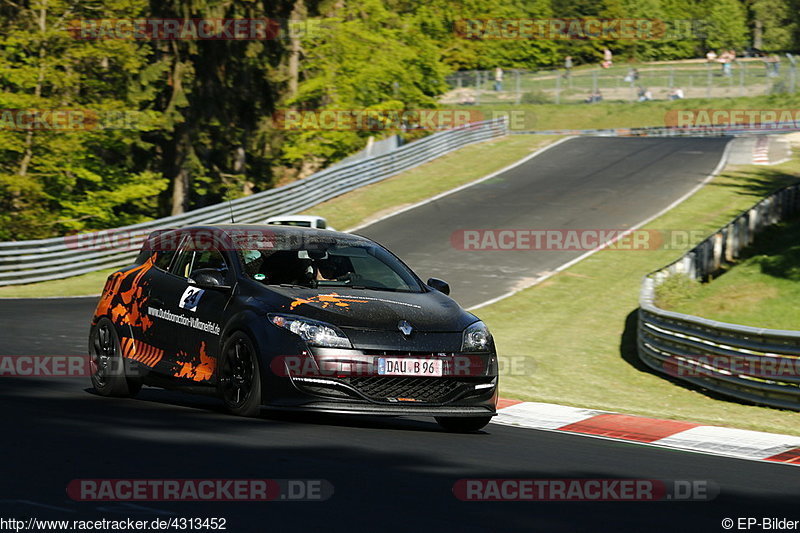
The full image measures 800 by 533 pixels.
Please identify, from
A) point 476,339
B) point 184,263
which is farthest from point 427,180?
point 476,339

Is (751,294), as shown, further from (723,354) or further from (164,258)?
(164,258)

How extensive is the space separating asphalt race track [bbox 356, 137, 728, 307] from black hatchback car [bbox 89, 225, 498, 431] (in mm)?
12814

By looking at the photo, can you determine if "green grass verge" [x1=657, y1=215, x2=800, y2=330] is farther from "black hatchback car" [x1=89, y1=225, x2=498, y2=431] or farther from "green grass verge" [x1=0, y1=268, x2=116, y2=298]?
"green grass verge" [x1=0, y1=268, x2=116, y2=298]

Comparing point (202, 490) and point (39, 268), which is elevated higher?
point (202, 490)

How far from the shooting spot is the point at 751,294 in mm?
20344

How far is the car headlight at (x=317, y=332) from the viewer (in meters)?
8.77

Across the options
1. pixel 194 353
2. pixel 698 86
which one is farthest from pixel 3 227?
pixel 698 86

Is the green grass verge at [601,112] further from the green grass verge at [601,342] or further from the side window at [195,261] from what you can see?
the side window at [195,261]

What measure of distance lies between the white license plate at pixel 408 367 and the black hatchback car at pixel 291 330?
0.01 m

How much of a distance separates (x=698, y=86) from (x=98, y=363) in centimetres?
6481

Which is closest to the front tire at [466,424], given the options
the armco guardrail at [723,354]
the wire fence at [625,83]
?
the armco guardrail at [723,354]

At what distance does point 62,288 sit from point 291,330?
1859cm

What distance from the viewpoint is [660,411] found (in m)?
13.6

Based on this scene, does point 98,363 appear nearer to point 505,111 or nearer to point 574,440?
point 574,440
